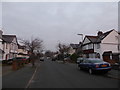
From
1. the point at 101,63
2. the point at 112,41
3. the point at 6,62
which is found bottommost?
the point at 6,62

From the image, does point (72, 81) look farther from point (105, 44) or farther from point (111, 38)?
point (111, 38)

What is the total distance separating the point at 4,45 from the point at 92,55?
23613mm

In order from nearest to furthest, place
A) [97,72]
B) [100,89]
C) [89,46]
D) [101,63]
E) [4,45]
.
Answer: [100,89] < [101,63] < [97,72] < [4,45] < [89,46]

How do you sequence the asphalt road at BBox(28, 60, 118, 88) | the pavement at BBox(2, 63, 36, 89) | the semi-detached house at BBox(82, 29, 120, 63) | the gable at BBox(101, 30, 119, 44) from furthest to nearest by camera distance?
1. the gable at BBox(101, 30, 119, 44)
2. the semi-detached house at BBox(82, 29, 120, 63)
3. the pavement at BBox(2, 63, 36, 89)
4. the asphalt road at BBox(28, 60, 118, 88)

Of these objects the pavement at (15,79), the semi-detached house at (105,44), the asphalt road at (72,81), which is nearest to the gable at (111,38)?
the semi-detached house at (105,44)

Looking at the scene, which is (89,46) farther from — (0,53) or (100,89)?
(100,89)

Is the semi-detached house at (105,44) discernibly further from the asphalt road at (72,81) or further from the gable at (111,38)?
the asphalt road at (72,81)

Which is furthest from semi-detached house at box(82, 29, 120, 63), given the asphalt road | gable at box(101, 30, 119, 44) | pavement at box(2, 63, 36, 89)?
pavement at box(2, 63, 36, 89)

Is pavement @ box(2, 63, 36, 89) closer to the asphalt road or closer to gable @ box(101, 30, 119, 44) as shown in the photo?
the asphalt road

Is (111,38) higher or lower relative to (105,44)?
higher

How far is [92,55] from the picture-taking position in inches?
1582

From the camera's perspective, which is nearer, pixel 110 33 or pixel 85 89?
pixel 85 89

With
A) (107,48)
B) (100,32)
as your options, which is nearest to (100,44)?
(107,48)

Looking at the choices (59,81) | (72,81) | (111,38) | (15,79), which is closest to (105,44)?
(111,38)
